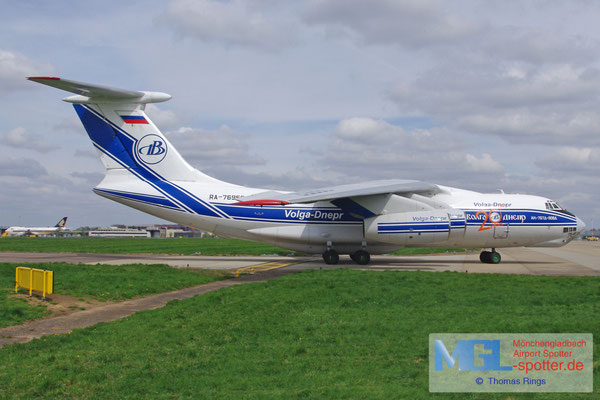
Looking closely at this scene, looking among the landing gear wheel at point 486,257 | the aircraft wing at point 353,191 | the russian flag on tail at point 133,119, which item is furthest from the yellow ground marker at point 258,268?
the landing gear wheel at point 486,257

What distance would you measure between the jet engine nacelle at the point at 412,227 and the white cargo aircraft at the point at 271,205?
0.32 metres

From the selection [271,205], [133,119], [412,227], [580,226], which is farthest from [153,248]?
[580,226]

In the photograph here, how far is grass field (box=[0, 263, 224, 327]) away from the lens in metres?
11.6

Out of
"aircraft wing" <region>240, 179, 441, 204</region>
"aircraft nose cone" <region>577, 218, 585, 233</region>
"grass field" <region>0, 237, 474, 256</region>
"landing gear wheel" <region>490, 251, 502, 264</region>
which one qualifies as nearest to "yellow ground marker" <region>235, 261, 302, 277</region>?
"aircraft wing" <region>240, 179, 441, 204</region>

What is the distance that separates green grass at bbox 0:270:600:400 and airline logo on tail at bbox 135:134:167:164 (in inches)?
478

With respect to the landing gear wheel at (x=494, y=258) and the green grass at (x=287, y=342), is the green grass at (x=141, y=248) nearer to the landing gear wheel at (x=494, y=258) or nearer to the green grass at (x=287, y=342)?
the landing gear wheel at (x=494, y=258)

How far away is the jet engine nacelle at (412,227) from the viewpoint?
73.9 feet

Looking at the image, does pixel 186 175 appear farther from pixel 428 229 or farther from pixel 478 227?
pixel 478 227

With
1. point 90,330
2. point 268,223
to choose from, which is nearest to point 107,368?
point 90,330

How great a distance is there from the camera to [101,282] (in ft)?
51.4

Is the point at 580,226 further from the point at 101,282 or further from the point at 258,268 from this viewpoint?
the point at 101,282

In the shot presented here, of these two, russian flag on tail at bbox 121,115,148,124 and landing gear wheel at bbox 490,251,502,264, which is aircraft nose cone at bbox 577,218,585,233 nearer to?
landing gear wheel at bbox 490,251,502,264

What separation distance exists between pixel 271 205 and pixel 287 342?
1514cm

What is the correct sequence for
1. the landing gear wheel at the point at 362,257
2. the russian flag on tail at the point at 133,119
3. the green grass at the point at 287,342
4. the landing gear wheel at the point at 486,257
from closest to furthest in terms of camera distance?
the green grass at the point at 287,342 < the russian flag on tail at the point at 133,119 < the landing gear wheel at the point at 362,257 < the landing gear wheel at the point at 486,257
